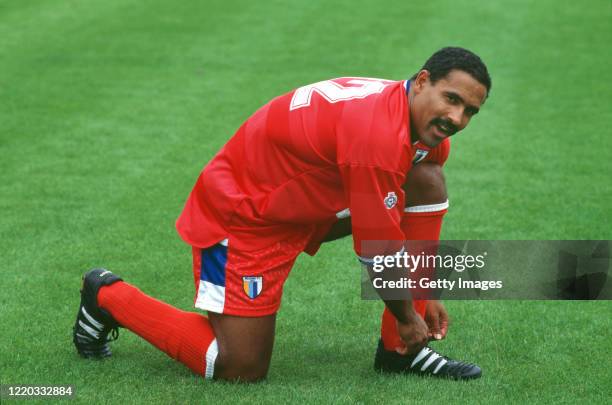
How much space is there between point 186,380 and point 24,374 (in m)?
0.71

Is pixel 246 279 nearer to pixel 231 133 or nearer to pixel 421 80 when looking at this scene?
pixel 421 80

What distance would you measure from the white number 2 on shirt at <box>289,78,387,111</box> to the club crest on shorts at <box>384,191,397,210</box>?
43 centimetres

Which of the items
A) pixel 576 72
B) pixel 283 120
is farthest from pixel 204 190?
pixel 576 72

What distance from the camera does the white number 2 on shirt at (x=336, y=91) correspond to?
4.55m

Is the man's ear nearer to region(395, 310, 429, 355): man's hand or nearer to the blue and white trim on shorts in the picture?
region(395, 310, 429, 355): man's hand

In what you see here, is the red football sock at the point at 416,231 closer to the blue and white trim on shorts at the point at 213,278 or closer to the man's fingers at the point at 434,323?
the man's fingers at the point at 434,323

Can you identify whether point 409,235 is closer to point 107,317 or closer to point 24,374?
point 107,317

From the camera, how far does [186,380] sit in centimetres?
484

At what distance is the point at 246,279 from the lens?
490cm

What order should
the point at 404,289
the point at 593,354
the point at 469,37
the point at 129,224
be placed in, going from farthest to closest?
the point at 469,37
the point at 129,224
the point at 593,354
the point at 404,289

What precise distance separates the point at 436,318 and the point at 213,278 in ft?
3.43

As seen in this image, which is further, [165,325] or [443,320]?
[443,320]

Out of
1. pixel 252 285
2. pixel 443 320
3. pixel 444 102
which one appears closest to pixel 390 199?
pixel 444 102

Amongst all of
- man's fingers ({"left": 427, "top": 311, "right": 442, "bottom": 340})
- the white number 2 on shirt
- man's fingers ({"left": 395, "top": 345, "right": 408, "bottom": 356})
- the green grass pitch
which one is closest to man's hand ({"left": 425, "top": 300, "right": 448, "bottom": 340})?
man's fingers ({"left": 427, "top": 311, "right": 442, "bottom": 340})
